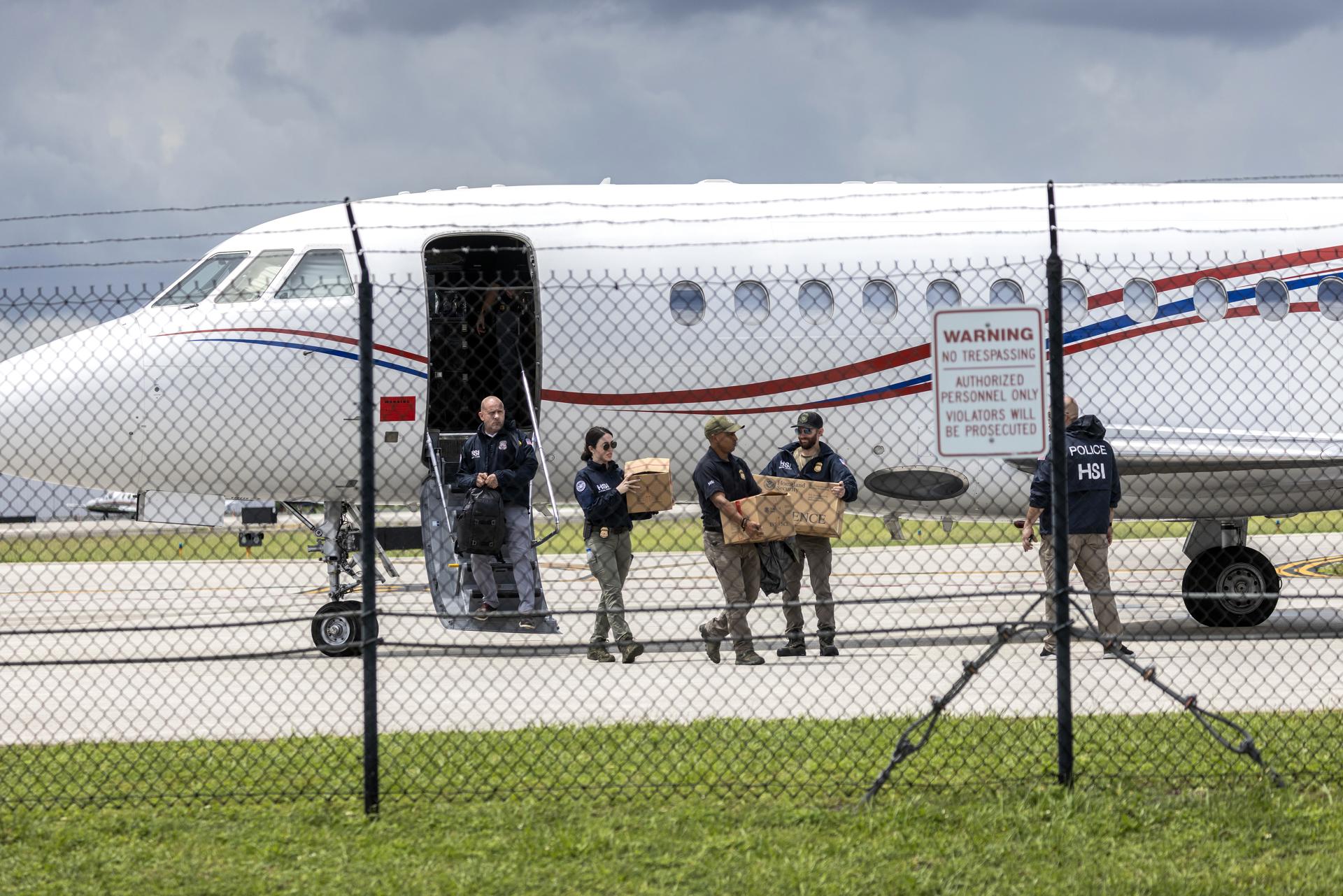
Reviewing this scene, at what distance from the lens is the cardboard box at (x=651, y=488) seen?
11.5 m

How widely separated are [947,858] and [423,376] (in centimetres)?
811

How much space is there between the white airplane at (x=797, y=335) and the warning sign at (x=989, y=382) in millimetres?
6211

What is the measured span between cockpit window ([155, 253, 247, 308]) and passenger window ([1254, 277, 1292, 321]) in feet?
31.6

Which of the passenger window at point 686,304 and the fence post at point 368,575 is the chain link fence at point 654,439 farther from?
the fence post at point 368,575

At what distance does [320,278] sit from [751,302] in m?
4.04

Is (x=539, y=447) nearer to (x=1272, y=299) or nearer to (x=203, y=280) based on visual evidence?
(x=203, y=280)

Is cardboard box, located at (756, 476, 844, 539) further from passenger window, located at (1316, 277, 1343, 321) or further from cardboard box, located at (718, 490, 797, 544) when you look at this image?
passenger window, located at (1316, 277, 1343, 321)

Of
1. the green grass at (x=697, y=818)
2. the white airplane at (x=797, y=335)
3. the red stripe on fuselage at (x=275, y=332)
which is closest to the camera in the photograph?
the green grass at (x=697, y=818)

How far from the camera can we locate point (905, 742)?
6.84 m

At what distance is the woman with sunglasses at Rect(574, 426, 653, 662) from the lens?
11.5 m

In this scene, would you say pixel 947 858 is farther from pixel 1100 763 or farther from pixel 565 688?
pixel 565 688

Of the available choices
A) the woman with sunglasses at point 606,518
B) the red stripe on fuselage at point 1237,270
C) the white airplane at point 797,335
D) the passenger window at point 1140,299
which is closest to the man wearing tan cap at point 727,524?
the woman with sunglasses at point 606,518

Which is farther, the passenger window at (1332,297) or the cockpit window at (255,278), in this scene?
the passenger window at (1332,297)

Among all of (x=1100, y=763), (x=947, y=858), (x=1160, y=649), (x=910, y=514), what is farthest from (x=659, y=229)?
(x=947, y=858)
